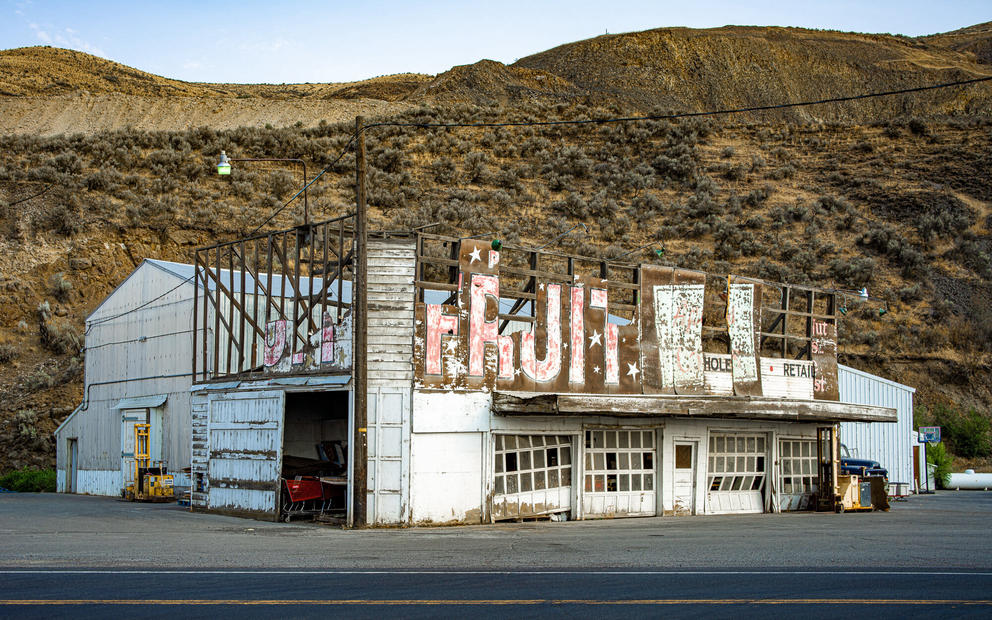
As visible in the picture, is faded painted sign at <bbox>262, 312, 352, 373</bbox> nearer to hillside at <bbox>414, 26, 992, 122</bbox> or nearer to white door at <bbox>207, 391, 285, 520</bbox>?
white door at <bbox>207, 391, 285, 520</bbox>

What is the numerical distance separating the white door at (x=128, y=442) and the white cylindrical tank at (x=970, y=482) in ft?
104

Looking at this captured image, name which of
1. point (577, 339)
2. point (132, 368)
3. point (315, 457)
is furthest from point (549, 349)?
point (132, 368)

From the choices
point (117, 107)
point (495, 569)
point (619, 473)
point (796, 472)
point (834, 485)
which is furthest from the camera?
point (117, 107)

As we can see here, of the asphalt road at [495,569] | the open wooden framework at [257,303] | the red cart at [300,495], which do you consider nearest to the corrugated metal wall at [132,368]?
the open wooden framework at [257,303]

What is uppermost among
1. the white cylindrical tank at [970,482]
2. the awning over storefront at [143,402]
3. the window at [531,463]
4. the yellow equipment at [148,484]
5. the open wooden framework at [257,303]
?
the open wooden framework at [257,303]

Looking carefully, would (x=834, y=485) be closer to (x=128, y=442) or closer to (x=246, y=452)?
(x=246, y=452)

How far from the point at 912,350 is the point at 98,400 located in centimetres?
3672

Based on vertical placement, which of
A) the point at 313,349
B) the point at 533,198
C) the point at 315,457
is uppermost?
the point at 533,198

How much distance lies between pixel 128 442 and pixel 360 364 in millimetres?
16141

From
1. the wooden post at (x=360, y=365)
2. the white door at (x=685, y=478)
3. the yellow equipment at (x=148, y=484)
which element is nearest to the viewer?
the wooden post at (x=360, y=365)

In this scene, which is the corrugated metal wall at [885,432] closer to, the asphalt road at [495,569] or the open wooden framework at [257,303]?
the asphalt road at [495,569]

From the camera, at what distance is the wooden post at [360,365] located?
19.9 metres

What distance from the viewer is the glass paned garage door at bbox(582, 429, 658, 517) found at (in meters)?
23.5

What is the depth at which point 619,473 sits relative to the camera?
2392 centimetres
